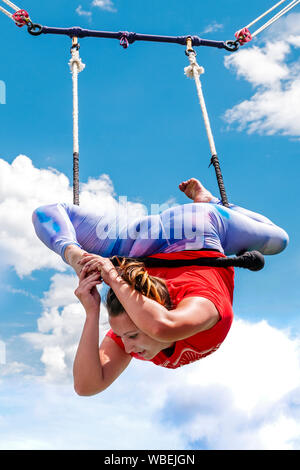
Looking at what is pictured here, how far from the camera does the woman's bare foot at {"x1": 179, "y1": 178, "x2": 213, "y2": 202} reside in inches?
120

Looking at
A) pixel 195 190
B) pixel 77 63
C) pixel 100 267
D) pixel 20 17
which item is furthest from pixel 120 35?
pixel 100 267

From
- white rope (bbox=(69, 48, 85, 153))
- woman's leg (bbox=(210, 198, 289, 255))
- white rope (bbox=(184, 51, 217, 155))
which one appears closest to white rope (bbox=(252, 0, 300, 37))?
white rope (bbox=(184, 51, 217, 155))

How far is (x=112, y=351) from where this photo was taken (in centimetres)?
259

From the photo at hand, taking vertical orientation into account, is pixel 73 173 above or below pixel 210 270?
above

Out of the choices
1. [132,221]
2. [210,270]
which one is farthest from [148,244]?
[210,270]

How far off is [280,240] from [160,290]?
0.88 metres

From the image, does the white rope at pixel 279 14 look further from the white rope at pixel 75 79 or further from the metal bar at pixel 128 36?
the white rope at pixel 75 79

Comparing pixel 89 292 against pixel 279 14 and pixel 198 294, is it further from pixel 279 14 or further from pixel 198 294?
pixel 279 14

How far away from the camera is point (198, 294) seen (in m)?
2.14

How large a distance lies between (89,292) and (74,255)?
0.65ft

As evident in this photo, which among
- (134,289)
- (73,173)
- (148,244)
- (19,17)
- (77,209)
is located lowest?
(134,289)

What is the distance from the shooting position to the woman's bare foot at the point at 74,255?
2234 mm

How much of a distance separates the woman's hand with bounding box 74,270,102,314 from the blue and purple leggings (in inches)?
8.9
